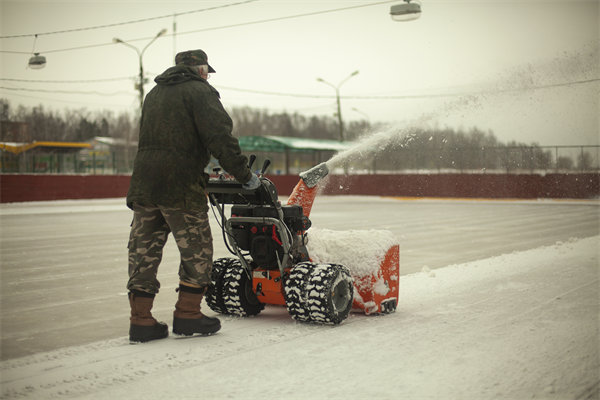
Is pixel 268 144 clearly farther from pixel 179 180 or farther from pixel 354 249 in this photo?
pixel 179 180

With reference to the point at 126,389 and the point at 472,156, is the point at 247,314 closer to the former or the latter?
the point at 126,389

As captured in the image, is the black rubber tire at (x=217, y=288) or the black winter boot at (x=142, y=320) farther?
the black rubber tire at (x=217, y=288)

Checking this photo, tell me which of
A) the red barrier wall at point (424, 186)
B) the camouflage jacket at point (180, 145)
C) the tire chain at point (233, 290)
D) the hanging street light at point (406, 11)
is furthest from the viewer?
the red barrier wall at point (424, 186)

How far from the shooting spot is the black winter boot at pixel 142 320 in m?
4.59

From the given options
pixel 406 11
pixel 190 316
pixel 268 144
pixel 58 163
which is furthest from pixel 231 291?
pixel 268 144

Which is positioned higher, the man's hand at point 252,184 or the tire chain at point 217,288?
the man's hand at point 252,184

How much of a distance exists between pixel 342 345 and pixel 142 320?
1.40 meters

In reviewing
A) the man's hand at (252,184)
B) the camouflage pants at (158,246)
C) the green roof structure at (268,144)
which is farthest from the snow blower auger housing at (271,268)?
the green roof structure at (268,144)

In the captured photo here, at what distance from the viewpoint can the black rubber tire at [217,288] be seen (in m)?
5.41

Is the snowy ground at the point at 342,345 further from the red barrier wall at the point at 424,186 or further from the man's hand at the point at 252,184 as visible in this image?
the red barrier wall at the point at 424,186

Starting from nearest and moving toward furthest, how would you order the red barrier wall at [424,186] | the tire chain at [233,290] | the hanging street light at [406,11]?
1. the tire chain at [233,290]
2. the hanging street light at [406,11]
3. the red barrier wall at [424,186]

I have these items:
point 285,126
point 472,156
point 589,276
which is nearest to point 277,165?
point 472,156

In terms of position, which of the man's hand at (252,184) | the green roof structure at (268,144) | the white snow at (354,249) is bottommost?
the white snow at (354,249)

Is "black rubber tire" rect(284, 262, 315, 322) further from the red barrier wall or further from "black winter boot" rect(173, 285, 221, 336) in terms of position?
the red barrier wall
